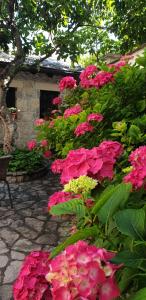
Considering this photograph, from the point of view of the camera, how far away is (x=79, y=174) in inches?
49.8

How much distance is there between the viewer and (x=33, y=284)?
874 mm

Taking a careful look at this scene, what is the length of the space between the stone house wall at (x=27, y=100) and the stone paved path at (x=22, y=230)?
214 inches

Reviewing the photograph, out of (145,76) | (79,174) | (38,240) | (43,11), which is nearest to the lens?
(79,174)

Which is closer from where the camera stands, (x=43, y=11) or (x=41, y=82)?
(x=43, y=11)

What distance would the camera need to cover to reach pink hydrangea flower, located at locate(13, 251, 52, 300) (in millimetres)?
861

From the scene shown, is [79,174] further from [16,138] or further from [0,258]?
[16,138]

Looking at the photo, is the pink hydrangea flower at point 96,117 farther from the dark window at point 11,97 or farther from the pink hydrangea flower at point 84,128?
the dark window at point 11,97

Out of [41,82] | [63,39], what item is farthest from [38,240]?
[41,82]

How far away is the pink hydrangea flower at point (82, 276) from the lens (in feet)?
2.25

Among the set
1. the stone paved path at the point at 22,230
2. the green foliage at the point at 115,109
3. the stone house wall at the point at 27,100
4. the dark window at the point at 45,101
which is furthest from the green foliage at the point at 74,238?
the dark window at the point at 45,101

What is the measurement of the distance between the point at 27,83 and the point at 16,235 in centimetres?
856

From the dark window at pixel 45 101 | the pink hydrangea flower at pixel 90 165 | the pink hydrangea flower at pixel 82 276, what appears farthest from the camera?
the dark window at pixel 45 101

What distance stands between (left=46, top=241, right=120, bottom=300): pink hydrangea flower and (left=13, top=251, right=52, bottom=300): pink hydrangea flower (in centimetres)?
16

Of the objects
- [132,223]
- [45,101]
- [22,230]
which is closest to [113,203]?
[132,223]
